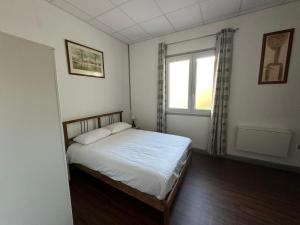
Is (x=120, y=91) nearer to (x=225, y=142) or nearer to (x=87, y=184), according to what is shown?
(x=87, y=184)

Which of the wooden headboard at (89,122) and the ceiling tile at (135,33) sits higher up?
the ceiling tile at (135,33)

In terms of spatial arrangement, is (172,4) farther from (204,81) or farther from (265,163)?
(265,163)

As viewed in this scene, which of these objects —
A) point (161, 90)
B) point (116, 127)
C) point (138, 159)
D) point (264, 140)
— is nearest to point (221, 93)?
point (264, 140)

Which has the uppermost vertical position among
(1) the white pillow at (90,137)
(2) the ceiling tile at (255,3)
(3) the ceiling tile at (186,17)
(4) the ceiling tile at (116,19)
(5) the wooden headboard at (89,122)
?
(2) the ceiling tile at (255,3)

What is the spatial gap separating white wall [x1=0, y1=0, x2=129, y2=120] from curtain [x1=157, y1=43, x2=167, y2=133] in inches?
41.6

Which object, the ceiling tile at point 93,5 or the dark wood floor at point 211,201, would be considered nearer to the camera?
the dark wood floor at point 211,201

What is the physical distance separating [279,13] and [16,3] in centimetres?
397

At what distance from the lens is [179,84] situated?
10.9 ft

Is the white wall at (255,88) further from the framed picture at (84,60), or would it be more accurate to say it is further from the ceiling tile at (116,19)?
the framed picture at (84,60)

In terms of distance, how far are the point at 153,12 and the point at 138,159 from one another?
2.49m

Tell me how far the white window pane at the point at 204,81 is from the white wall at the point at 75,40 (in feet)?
6.46

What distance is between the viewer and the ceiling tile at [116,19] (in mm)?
2386

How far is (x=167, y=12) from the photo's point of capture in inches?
94.0

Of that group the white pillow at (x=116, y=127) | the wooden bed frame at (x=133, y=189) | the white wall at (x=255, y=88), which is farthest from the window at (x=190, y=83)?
the wooden bed frame at (x=133, y=189)
